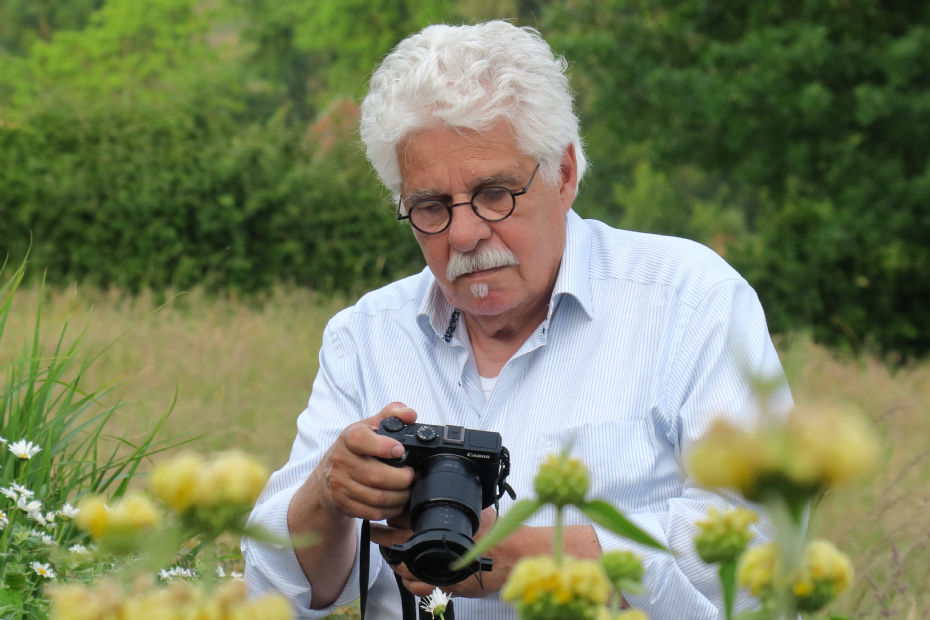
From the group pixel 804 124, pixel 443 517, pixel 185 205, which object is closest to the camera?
pixel 443 517

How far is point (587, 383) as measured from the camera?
2.04 metres

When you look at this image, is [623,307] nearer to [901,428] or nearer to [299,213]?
[901,428]

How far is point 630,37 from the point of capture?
33.9 feet

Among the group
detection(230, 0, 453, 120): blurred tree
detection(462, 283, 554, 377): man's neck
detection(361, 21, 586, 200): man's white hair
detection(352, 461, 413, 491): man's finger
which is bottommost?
detection(352, 461, 413, 491): man's finger

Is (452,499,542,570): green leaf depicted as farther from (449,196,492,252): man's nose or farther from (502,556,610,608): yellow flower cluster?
(449,196,492,252): man's nose

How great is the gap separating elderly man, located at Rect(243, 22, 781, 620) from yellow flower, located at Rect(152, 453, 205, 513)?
131 centimetres

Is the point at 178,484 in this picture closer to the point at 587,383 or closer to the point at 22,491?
the point at 22,491

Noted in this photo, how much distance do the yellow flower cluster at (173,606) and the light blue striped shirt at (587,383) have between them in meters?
1.33

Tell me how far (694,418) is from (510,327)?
1.73ft

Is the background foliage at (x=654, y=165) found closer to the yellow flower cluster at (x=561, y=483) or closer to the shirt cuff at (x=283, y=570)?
the shirt cuff at (x=283, y=570)

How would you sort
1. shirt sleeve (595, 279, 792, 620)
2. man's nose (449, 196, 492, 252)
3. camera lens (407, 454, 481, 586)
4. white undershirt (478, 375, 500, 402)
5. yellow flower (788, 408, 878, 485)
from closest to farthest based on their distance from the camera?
yellow flower (788, 408, 878, 485) < camera lens (407, 454, 481, 586) < shirt sleeve (595, 279, 792, 620) < man's nose (449, 196, 492, 252) < white undershirt (478, 375, 500, 402)

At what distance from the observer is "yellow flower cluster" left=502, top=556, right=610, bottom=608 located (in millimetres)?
464

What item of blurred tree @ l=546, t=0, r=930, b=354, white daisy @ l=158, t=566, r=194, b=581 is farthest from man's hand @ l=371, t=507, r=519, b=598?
blurred tree @ l=546, t=0, r=930, b=354

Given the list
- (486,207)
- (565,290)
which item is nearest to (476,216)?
(486,207)
